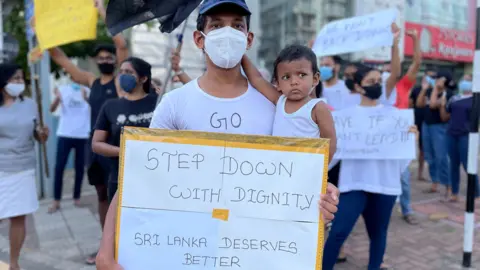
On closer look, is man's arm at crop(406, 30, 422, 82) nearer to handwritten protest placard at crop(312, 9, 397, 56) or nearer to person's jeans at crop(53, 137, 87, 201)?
handwritten protest placard at crop(312, 9, 397, 56)

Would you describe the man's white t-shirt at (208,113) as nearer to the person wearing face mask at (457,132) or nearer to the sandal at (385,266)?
the sandal at (385,266)

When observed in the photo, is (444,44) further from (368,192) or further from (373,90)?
(368,192)

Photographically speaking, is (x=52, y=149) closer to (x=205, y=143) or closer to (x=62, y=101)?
(x=62, y=101)

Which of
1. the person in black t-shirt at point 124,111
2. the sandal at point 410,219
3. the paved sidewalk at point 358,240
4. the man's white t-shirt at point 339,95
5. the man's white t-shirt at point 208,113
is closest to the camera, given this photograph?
the man's white t-shirt at point 208,113

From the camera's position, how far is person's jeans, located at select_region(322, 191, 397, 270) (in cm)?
307

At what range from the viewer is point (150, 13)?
2.34m

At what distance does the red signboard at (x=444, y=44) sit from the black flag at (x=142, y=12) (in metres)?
19.0

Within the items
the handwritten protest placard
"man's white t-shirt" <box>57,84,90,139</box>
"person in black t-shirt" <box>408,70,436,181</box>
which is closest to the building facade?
"person in black t-shirt" <box>408,70,436,181</box>

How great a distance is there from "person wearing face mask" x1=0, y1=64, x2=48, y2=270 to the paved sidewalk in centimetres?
43

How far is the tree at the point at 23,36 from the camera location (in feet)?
29.3

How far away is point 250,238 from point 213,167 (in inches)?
12.5

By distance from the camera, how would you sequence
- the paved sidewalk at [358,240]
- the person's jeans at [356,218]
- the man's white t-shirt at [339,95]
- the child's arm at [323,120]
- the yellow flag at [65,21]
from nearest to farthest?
the child's arm at [323,120], the person's jeans at [356,218], the yellow flag at [65,21], the paved sidewalk at [358,240], the man's white t-shirt at [339,95]

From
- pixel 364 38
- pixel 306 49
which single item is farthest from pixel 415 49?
pixel 306 49

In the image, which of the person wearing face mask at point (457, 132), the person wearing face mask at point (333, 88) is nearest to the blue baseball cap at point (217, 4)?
the person wearing face mask at point (333, 88)
